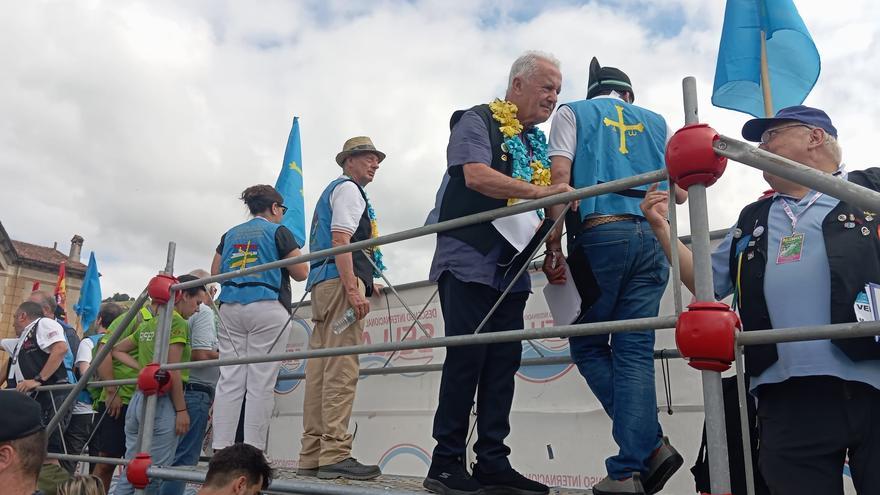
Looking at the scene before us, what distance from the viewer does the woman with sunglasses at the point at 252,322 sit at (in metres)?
3.94

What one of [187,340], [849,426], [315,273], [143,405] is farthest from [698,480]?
[187,340]

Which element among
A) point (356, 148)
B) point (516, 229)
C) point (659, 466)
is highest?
point (356, 148)

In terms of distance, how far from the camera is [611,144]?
2910mm

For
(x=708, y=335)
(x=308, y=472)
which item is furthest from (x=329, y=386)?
(x=708, y=335)

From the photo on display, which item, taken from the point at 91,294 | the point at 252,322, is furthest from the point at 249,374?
the point at 91,294

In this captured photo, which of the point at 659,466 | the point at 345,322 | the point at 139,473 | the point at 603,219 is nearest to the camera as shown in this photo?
the point at 659,466

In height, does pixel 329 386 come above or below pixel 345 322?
below

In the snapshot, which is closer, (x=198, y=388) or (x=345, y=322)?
(x=345, y=322)

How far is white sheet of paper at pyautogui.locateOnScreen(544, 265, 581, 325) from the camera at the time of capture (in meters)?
2.84

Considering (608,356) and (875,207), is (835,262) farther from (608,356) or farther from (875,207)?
(608,356)

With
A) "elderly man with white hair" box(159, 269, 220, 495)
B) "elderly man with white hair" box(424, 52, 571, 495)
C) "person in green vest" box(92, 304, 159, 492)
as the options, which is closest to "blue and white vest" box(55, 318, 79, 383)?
Result: "person in green vest" box(92, 304, 159, 492)

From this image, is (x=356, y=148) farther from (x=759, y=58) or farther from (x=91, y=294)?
(x=91, y=294)

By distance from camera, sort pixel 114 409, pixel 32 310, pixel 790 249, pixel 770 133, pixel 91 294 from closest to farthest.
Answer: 1. pixel 790 249
2. pixel 770 133
3. pixel 114 409
4. pixel 32 310
5. pixel 91 294

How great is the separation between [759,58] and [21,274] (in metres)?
32.2
